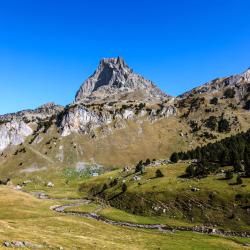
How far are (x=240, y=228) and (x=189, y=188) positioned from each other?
85.6ft

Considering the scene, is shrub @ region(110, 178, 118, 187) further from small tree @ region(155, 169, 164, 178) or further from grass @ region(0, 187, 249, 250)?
grass @ region(0, 187, 249, 250)

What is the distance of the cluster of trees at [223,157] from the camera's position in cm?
12369

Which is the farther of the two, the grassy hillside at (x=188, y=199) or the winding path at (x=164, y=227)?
the grassy hillside at (x=188, y=199)

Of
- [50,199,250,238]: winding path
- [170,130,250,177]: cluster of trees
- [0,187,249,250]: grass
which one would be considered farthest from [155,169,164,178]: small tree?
[0,187,249,250]: grass

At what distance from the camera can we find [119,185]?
139250 millimetres

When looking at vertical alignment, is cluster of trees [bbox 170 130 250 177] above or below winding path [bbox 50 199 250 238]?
above

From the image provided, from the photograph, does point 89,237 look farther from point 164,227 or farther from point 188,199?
point 188,199

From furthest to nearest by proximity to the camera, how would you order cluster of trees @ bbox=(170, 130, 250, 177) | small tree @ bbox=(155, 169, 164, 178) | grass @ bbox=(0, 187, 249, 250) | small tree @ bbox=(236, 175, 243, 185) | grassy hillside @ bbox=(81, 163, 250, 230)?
small tree @ bbox=(155, 169, 164, 178)
cluster of trees @ bbox=(170, 130, 250, 177)
small tree @ bbox=(236, 175, 243, 185)
grassy hillside @ bbox=(81, 163, 250, 230)
grass @ bbox=(0, 187, 249, 250)

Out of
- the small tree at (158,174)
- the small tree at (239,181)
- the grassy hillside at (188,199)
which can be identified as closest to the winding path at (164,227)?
the grassy hillside at (188,199)

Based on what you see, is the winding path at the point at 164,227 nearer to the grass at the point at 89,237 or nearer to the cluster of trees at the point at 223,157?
the grass at the point at 89,237

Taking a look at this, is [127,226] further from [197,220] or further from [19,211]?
[19,211]

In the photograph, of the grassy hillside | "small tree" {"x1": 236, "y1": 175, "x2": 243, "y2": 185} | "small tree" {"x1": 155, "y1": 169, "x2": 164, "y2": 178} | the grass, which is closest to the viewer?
the grass

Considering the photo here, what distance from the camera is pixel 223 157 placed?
138 meters

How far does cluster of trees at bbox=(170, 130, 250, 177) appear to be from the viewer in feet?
406
